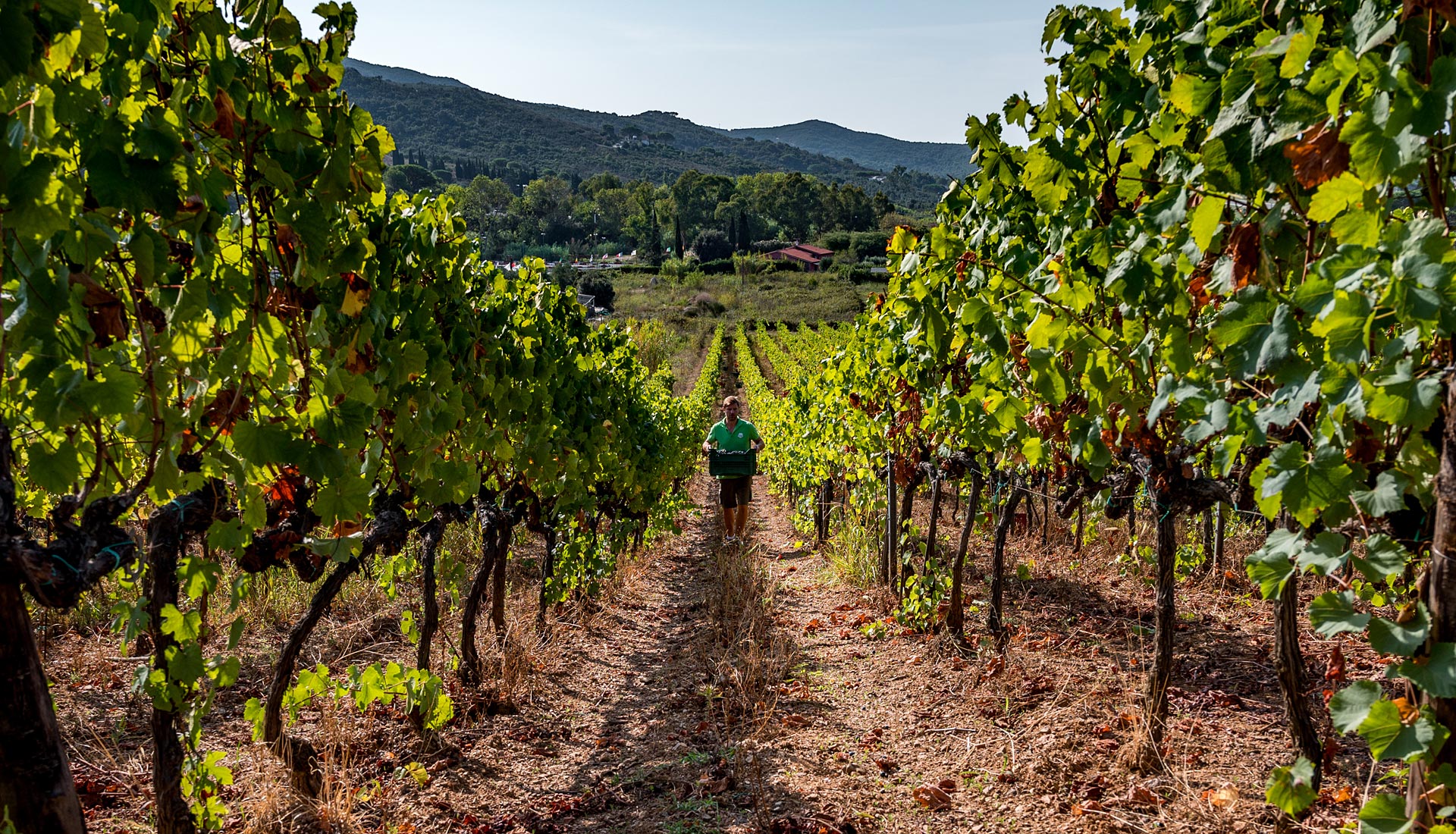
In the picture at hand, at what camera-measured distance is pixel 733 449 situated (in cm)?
932

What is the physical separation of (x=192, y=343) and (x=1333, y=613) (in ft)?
8.29

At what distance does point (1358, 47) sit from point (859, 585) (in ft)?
19.8

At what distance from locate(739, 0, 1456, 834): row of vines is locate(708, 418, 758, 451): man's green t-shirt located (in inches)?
204

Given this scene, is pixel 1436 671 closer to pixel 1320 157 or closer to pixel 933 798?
pixel 1320 157

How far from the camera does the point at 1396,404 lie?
1348 mm

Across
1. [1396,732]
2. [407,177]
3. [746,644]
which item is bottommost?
[746,644]

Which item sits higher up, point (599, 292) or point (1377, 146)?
point (599, 292)

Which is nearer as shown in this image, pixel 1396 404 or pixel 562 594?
pixel 1396 404

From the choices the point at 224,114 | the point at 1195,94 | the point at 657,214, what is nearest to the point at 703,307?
the point at 657,214

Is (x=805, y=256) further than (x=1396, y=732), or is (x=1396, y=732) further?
(x=805, y=256)

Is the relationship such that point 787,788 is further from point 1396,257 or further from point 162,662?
point 1396,257

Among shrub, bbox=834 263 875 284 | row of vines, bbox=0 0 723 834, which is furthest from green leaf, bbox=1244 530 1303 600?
shrub, bbox=834 263 875 284

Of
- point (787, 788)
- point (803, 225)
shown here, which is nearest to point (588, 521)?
point (787, 788)

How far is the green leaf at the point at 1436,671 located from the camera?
1355 millimetres
